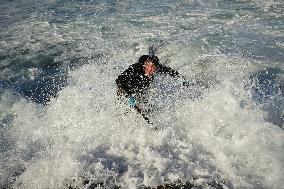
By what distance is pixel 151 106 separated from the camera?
7.30 m

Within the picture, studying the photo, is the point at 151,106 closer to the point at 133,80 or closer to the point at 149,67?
the point at 133,80

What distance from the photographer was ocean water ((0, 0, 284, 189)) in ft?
18.5

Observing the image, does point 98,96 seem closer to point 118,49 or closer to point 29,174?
point 29,174

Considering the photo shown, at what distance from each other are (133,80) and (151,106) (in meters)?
1.27

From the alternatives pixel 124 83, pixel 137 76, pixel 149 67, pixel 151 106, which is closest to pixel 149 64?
pixel 149 67

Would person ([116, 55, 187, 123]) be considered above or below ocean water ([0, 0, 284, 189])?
above

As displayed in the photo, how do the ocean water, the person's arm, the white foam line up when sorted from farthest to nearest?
the person's arm → the ocean water → the white foam

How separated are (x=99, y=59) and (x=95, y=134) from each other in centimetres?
477

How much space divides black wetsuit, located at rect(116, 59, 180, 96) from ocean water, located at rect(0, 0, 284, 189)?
578 millimetres

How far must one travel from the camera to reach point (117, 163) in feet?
19.4

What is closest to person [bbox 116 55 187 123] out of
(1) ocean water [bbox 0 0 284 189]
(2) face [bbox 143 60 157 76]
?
(2) face [bbox 143 60 157 76]

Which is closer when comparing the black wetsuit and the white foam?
the white foam

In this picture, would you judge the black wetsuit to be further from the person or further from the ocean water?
the ocean water

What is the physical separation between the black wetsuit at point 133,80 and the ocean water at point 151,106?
22.8 inches
